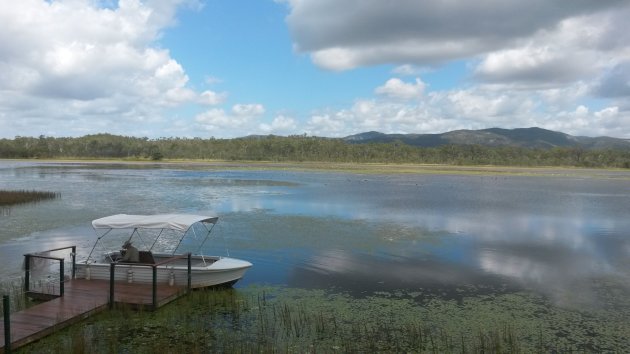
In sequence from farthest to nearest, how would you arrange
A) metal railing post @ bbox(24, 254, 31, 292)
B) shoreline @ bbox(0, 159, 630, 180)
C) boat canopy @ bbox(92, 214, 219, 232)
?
shoreline @ bbox(0, 159, 630, 180)
boat canopy @ bbox(92, 214, 219, 232)
metal railing post @ bbox(24, 254, 31, 292)

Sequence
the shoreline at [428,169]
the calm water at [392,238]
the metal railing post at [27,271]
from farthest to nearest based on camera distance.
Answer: the shoreline at [428,169] < the calm water at [392,238] < the metal railing post at [27,271]

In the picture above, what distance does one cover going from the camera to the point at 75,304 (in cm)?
1272

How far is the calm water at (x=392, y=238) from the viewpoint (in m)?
17.0

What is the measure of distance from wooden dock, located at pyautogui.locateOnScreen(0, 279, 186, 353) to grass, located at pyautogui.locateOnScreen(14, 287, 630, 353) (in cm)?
25

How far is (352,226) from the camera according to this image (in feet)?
94.0

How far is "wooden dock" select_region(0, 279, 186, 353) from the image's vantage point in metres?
10.8

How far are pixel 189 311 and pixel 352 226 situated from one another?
16595mm

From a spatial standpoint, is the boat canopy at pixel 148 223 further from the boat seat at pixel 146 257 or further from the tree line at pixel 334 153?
the tree line at pixel 334 153

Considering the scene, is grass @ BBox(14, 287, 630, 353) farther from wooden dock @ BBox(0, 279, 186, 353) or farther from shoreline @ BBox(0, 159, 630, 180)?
shoreline @ BBox(0, 159, 630, 180)

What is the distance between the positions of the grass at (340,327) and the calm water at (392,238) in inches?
64.7

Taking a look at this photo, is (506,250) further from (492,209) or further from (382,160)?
(382,160)

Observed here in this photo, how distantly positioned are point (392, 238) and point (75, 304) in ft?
52.5

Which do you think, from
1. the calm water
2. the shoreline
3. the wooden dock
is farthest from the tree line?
the wooden dock

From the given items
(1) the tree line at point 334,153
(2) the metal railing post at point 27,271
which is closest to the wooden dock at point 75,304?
(2) the metal railing post at point 27,271
